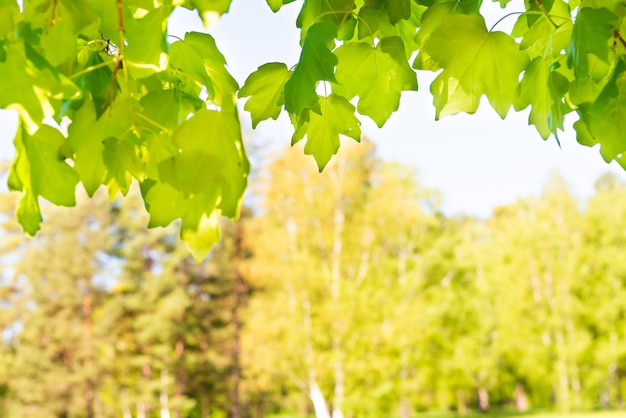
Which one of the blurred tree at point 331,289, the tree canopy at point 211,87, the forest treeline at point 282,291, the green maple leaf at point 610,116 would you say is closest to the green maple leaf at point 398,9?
the tree canopy at point 211,87

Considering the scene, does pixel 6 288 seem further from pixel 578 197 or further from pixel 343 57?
pixel 343 57

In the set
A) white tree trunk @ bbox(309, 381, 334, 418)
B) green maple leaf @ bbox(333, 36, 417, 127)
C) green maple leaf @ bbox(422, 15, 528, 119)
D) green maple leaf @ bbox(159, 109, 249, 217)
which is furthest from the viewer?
white tree trunk @ bbox(309, 381, 334, 418)

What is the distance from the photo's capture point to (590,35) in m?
0.68

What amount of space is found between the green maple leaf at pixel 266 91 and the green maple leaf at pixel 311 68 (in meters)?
0.09

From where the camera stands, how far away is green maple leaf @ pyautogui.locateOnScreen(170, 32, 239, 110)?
77cm

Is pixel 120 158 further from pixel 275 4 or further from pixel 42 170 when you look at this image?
pixel 275 4

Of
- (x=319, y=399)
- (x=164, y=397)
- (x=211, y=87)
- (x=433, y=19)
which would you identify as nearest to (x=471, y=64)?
(x=433, y=19)

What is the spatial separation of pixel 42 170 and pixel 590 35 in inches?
22.5

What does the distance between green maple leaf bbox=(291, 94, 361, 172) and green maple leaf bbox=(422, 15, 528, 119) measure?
0.42 ft

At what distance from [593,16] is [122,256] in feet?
71.3

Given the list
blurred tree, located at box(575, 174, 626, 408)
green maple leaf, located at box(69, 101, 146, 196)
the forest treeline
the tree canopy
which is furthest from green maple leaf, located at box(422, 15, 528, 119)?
blurred tree, located at box(575, 174, 626, 408)

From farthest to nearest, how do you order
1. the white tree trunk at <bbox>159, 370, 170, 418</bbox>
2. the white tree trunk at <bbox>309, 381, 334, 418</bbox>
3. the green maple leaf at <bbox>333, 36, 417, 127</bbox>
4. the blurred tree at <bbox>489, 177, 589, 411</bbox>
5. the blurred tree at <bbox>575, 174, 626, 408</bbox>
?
1. the blurred tree at <bbox>489, 177, 589, 411</bbox>
2. the blurred tree at <bbox>575, 174, 626, 408</bbox>
3. the white tree trunk at <bbox>159, 370, 170, 418</bbox>
4. the white tree trunk at <bbox>309, 381, 334, 418</bbox>
5. the green maple leaf at <bbox>333, 36, 417, 127</bbox>

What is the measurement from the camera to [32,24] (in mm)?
620

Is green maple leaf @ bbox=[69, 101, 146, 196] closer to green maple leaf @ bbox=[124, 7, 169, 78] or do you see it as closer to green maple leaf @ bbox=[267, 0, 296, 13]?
green maple leaf @ bbox=[124, 7, 169, 78]
